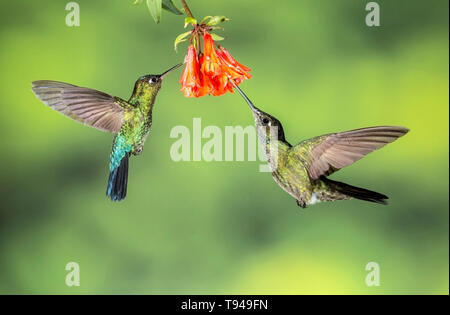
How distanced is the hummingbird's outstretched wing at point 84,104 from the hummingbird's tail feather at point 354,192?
29 centimetres

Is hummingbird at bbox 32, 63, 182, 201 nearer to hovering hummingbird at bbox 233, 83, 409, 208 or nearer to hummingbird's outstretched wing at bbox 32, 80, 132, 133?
hummingbird's outstretched wing at bbox 32, 80, 132, 133

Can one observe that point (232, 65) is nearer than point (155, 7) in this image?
No

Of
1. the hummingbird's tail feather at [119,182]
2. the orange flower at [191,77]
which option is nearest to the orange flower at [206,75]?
the orange flower at [191,77]

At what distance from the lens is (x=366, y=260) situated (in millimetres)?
2021

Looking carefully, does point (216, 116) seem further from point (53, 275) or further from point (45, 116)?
point (53, 275)

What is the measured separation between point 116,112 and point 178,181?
132cm

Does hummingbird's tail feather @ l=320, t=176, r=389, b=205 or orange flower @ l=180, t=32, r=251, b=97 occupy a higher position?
orange flower @ l=180, t=32, r=251, b=97

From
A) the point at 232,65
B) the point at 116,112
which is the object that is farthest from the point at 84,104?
the point at 232,65

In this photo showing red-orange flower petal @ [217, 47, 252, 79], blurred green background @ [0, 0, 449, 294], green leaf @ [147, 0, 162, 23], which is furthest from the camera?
Answer: blurred green background @ [0, 0, 449, 294]

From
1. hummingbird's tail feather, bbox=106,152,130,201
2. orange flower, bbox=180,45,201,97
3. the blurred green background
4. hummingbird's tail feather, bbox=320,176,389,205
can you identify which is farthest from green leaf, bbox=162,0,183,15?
the blurred green background

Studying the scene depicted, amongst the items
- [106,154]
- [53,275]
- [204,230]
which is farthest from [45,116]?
[204,230]

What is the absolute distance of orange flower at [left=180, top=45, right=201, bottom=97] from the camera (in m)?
0.67

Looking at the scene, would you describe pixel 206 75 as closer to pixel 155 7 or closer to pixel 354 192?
pixel 155 7

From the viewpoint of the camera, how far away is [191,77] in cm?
70
